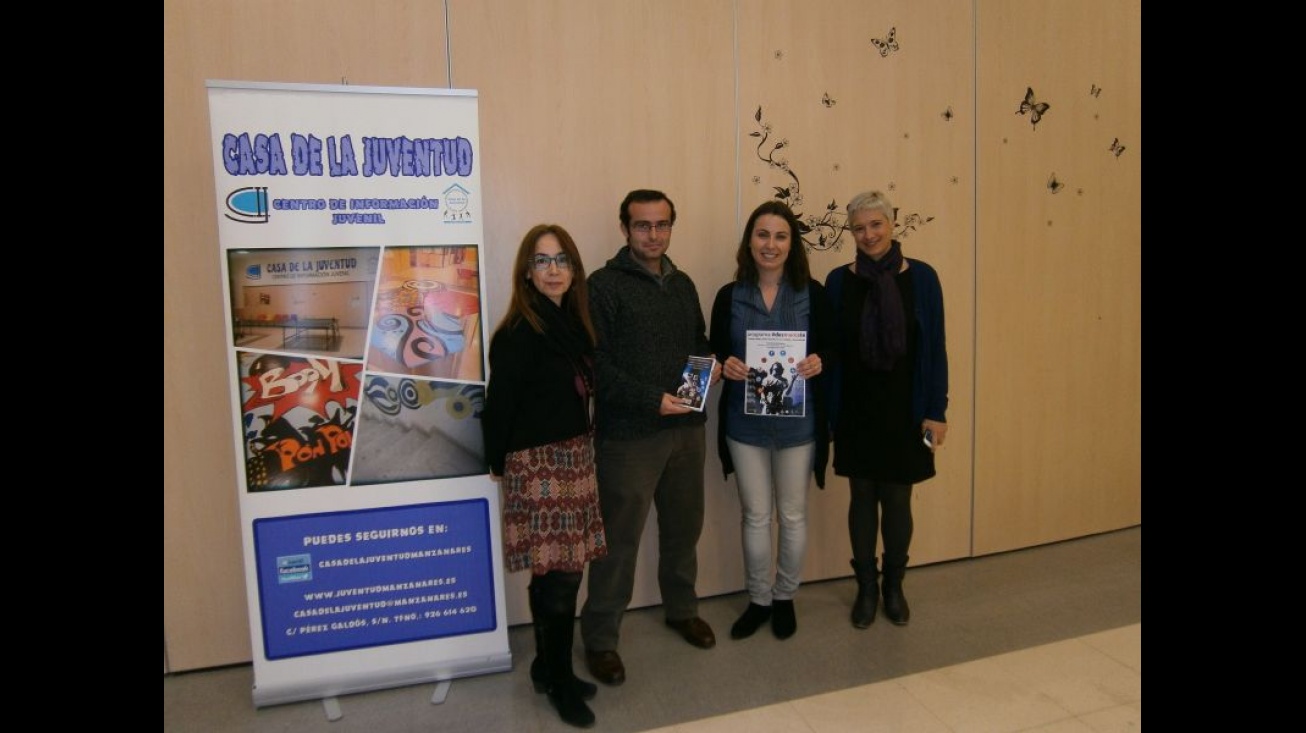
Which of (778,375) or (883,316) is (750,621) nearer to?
(778,375)

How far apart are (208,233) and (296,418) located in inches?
35.0

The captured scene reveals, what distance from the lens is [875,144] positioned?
3.58m

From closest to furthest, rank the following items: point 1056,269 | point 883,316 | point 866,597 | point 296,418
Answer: point 296,418 → point 883,316 → point 866,597 → point 1056,269

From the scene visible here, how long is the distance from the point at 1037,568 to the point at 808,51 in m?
2.82

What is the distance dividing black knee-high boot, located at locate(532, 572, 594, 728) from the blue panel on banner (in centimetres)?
35

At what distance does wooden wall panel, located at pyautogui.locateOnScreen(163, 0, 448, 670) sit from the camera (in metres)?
2.75

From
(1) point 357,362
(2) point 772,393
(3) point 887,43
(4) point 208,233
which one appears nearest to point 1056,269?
(3) point 887,43

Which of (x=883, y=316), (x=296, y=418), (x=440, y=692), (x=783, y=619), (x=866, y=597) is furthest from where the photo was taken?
(x=866, y=597)

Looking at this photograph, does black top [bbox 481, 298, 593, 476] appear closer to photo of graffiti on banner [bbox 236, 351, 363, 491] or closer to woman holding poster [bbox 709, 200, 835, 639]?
photo of graffiti on banner [bbox 236, 351, 363, 491]

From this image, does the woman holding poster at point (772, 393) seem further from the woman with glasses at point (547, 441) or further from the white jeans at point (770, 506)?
the woman with glasses at point (547, 441)

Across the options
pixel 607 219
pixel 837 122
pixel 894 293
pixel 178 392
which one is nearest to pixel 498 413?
pixel 607 219

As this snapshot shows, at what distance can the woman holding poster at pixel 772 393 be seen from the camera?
9.40 feet

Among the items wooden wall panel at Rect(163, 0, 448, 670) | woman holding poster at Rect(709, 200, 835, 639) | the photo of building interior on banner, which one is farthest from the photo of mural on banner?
woman holding poster at Rect(709, 200, 835, 639)

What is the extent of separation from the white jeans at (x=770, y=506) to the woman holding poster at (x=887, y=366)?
10.1 inches
